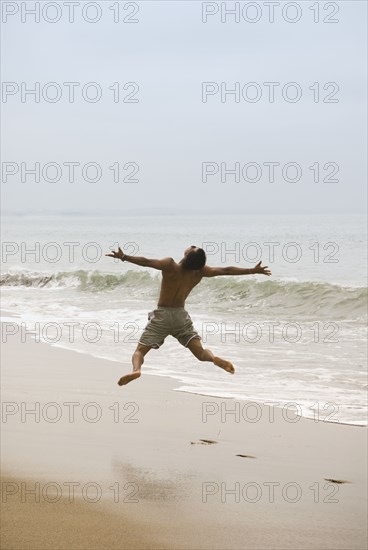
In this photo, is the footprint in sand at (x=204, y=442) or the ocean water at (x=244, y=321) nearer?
the footprint in sand at (x=204, y=442)

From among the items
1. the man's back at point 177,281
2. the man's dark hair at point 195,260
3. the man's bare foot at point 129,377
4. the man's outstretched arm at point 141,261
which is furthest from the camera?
the man's bare foot at point 129,377

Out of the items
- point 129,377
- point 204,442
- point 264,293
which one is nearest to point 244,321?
point 264,293

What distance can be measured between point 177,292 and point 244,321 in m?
16.6

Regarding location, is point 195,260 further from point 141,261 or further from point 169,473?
point 169,473

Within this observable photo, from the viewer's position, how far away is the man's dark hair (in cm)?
645

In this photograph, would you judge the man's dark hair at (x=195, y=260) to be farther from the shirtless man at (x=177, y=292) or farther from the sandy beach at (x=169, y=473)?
the sandy beach at (x=169, y=473)

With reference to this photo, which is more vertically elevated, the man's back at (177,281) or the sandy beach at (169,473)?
the man's back at (177,281)

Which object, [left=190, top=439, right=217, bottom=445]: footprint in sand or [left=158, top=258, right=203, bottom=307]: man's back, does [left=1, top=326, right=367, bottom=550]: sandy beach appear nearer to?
[left=190, top=439, right=217, bottom=445]: footprint in sand

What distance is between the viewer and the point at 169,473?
30.1ft

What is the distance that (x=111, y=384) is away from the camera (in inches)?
536

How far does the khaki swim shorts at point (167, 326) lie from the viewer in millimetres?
7164

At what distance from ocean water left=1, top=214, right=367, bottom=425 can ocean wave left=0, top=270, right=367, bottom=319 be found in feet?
0.13

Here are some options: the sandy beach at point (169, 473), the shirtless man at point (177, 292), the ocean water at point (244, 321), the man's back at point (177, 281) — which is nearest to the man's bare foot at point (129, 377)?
the shirtless man at point (177, 292)

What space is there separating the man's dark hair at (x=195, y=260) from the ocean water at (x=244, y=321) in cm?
568
